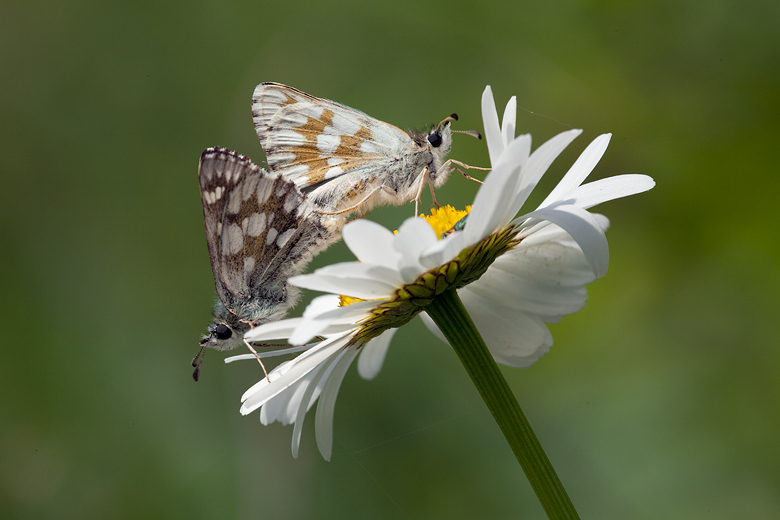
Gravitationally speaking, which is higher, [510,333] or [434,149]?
[434,149]

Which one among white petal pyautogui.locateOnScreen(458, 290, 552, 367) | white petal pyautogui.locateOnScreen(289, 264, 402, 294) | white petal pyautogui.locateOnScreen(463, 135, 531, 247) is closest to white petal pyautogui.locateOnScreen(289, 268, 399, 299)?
white petal pyautogui.locateOnScreen(289, 264, 402, 294)

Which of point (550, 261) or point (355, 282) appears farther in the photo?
point (550, 261)

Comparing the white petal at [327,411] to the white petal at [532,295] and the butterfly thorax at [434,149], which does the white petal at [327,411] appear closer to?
the white petal at [532,295]

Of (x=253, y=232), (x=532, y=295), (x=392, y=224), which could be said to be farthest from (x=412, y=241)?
(x=392, y=224)

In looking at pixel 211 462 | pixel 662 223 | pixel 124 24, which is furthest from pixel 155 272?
pixel 662 223

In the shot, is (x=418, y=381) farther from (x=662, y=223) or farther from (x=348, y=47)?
(x=348, y=47)

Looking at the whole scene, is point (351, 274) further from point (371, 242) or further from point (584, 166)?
point (584, 166)

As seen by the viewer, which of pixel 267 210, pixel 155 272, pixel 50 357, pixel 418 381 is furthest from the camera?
pixel 155 272

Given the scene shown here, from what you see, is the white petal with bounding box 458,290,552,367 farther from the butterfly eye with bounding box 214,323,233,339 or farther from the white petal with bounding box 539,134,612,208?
the butterfly eye with bounding box 214,323,233,339
